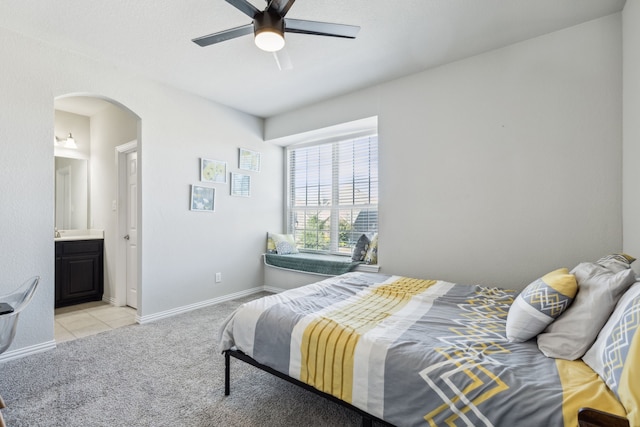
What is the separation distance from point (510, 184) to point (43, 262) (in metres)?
4.25

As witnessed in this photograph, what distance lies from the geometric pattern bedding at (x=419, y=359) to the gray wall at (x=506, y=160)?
877 mm

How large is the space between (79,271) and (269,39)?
397cm

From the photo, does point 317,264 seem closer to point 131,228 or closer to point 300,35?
point 131,228

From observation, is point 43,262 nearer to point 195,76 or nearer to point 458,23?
point 195,76

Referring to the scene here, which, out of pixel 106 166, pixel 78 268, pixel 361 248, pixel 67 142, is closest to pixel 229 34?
pixel 361 248

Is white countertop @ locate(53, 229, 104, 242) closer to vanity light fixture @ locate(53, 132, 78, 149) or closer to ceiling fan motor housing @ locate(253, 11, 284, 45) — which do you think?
vanity light fixture @ locate(53, 132, 78, 149)

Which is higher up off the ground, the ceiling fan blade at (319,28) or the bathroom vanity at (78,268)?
the ceiling fan blade at (319,28)

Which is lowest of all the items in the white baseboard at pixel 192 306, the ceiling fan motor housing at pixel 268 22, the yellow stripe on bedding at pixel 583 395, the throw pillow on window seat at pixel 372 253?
the white baseboard at pixel 192 306

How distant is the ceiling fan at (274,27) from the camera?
1.77 metres

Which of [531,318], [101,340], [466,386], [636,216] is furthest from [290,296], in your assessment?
[636,216]

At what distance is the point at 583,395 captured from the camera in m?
0.98

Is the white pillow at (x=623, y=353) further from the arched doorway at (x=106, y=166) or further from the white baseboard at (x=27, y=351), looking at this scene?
the arched doorway at (x=106, y=166)

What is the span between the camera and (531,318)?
1380 mm

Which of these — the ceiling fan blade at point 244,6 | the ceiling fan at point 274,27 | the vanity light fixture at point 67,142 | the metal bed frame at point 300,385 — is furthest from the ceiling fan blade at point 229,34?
the vanity light fixture at point 67,142
